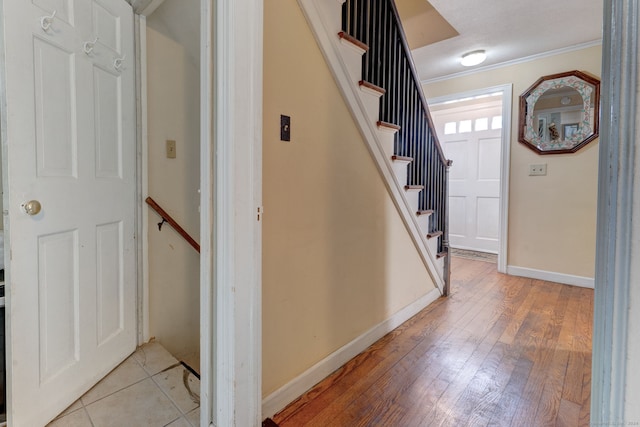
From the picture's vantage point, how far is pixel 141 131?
1708mm

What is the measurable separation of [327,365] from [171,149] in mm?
1436

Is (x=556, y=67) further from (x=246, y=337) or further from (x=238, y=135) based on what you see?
(x=246, y=337)

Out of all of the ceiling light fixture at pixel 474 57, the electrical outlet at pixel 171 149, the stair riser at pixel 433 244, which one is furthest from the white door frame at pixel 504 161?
the electrical outlet at pixel 171 149

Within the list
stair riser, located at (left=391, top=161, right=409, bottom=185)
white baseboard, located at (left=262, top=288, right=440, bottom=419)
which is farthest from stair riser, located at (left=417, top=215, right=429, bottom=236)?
white baseboard, located at (left=262, top=288, right=440, bottom=419)

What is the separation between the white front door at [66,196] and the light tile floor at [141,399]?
0.21 ft

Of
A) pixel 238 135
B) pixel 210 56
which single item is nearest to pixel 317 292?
pixel 238 135

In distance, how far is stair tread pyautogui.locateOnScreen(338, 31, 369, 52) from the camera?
1438mm

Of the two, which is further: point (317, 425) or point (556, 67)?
point (556, 67)

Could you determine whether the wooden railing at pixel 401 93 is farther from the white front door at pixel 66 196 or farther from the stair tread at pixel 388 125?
the white front door at pixel 66 196

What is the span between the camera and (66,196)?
1268 millimetres

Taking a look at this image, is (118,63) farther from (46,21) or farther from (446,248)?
(446,248)

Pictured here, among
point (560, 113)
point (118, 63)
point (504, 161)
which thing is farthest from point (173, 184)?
point (560, 113)

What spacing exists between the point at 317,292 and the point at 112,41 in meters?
1.57

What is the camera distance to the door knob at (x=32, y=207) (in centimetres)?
110
